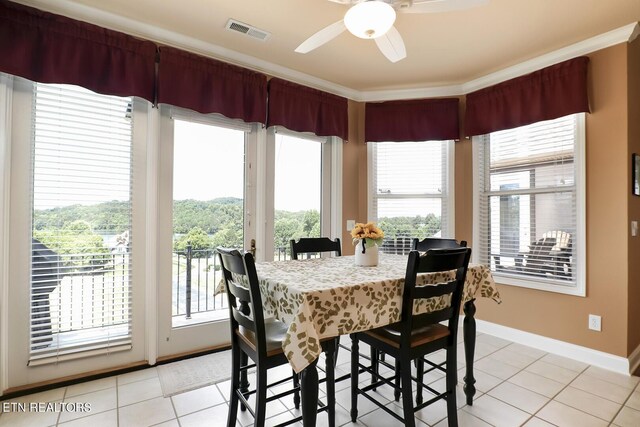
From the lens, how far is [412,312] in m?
1.61

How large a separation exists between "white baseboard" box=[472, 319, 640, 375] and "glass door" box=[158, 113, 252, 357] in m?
2.73

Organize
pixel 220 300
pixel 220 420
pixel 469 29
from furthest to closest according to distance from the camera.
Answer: pixel 220 300 < pixel 469 29 < pixel 220 420

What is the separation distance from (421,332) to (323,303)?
2.37ft

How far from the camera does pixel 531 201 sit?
10.2 feet

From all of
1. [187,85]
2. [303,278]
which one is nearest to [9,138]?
[187,85]

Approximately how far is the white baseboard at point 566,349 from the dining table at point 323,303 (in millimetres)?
1620

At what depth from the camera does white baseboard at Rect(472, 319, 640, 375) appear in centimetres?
251

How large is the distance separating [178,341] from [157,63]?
2.31m

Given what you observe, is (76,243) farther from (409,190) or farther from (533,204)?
(533,204)

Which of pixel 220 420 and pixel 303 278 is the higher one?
pixel 303 278

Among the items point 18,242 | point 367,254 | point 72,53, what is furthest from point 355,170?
point 18,242

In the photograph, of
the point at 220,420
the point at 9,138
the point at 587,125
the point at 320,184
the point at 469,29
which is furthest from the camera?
the point at 320,184

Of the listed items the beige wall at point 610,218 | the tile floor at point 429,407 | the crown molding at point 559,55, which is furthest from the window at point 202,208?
the beige wall at point 610,218

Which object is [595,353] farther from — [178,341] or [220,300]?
[178,341]
